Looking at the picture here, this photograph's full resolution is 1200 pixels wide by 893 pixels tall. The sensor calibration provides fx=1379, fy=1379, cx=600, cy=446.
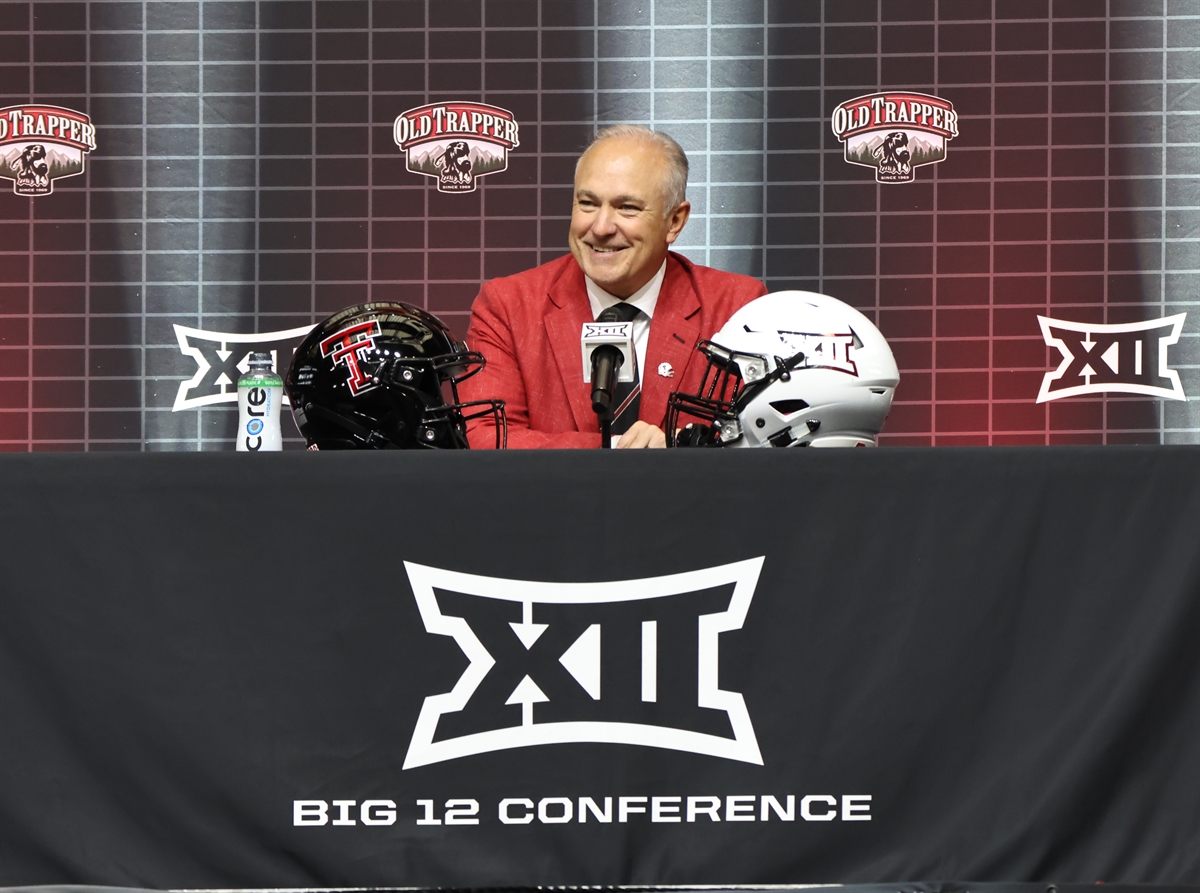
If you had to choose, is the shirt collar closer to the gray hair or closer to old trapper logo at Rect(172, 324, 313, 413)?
the gray hair

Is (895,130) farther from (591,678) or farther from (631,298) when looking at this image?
(591,678)

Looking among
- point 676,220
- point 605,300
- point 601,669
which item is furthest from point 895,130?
point 601,669

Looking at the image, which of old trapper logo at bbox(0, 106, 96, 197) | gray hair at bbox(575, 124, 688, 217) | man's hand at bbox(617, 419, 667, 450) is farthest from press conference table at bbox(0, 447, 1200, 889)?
old trapper logo at bbox(0, 106, 96, 197)

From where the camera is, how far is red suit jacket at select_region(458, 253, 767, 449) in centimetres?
241

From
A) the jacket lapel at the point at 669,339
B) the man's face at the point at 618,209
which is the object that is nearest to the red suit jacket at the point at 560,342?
the jacket lapel at the point at 669,339

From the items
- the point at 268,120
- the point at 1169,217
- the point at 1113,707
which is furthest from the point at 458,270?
the point at 1113,707

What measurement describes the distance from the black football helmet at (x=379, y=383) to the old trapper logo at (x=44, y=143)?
163 cm

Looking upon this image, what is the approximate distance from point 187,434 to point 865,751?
2.29 metres

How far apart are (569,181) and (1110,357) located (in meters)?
1.33

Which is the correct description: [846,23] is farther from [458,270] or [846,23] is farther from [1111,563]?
[1111,563]

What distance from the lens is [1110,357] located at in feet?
10.5

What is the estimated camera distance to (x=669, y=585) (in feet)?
4.56

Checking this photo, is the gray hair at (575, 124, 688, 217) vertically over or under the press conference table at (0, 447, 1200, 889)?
over

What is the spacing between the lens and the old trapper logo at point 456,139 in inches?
129
